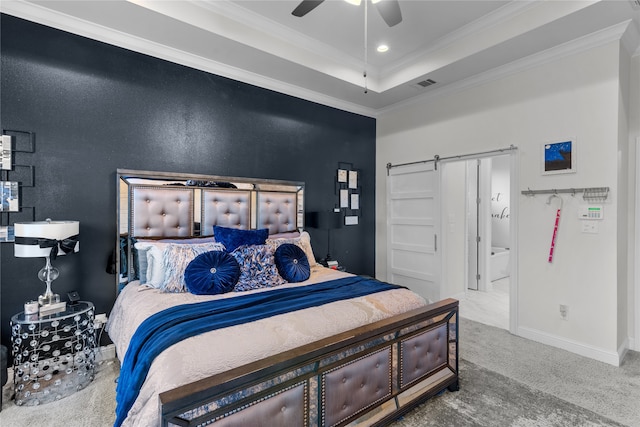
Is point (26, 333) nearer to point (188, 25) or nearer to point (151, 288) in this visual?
point (151, 288)

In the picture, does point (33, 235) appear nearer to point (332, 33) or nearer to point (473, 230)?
point (332, 33)

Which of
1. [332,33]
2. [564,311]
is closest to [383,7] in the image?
[332,33]

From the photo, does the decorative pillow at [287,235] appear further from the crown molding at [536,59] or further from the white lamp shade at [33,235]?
the crown molding at [536,59]

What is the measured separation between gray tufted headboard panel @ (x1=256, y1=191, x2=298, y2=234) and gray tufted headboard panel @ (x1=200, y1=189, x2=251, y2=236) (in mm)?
173

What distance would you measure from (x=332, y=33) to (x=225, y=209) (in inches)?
90.7

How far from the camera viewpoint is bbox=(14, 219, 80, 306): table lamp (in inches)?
87.7

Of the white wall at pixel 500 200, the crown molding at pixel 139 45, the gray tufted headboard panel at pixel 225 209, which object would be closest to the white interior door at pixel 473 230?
the white wall at pixel 500 200

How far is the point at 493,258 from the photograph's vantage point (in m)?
5.83

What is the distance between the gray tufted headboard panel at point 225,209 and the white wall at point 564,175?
9.36 feet

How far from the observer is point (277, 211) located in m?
3.88

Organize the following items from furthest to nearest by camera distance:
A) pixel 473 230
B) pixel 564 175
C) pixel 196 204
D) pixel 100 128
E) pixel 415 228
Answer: pixel 473 230 → pixel 415 228 → pixel 196 204 → pixel 564 175 → pixel 100 128

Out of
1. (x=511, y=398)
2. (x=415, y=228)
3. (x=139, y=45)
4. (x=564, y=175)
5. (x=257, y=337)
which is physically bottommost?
(x=511, y=398)

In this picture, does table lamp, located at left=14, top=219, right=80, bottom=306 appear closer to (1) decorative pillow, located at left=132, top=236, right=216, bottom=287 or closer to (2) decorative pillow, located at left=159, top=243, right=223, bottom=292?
(1) decorative pillow, located at left=132, top=236, right=216, bottom=287

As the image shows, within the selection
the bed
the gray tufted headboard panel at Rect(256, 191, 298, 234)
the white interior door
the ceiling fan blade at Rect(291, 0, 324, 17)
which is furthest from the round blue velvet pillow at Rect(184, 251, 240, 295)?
the white interior door
